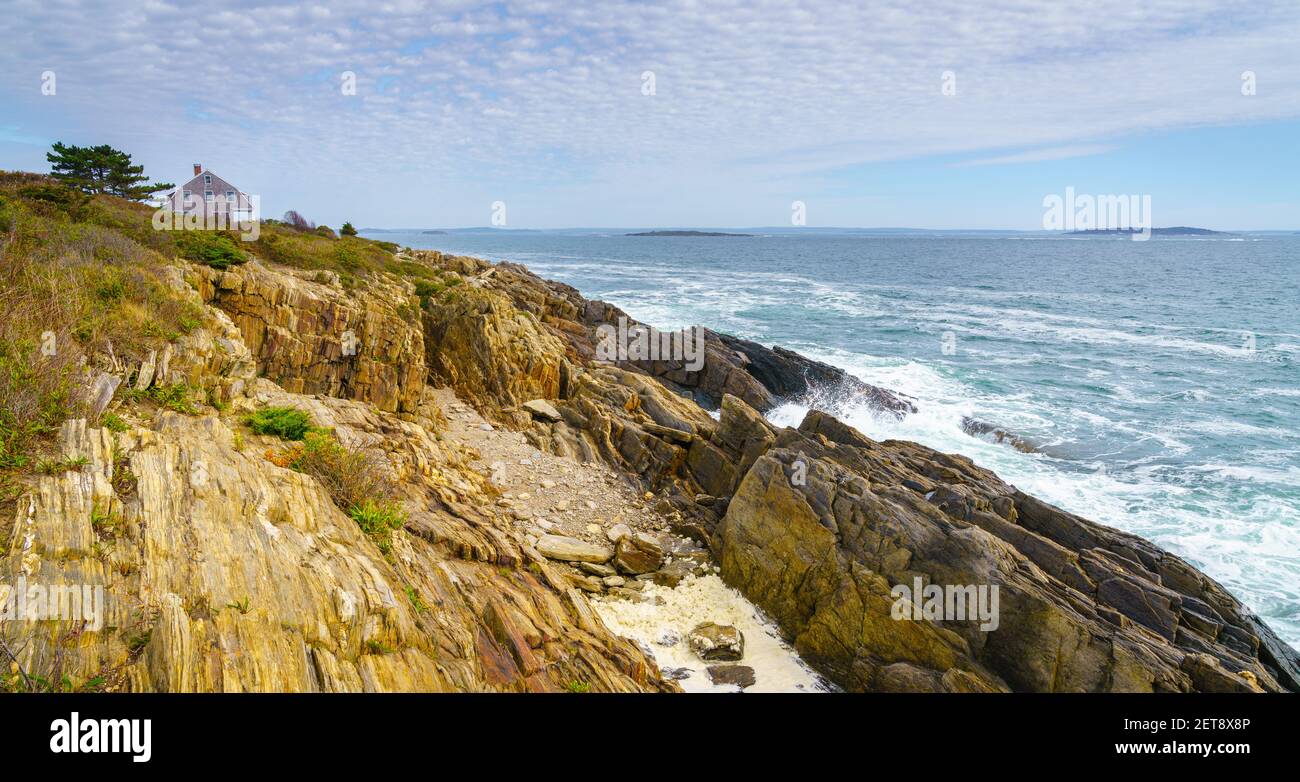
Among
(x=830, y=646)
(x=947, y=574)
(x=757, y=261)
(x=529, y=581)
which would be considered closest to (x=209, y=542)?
(x=529, y=581)

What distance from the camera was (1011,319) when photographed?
53.3 meters

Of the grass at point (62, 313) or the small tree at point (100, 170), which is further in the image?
the small tree at point (100, 170)

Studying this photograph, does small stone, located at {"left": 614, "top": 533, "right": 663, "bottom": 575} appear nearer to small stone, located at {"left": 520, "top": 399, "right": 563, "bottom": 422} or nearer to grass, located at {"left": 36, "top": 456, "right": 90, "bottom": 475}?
small stone, located at {"left": 520, "top": 399, "right": 563, "bottom": 422}

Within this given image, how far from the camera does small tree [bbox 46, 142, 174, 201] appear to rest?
30406 millimetres

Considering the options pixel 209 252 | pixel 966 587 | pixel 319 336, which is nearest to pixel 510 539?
pixel 966 587

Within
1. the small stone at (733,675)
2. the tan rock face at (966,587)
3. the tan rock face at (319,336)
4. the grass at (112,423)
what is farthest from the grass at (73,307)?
the tan rock face at (966,587)

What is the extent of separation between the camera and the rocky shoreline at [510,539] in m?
6.68

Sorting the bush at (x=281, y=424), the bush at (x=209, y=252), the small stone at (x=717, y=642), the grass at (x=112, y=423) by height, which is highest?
the bush at (x=209, y=252)

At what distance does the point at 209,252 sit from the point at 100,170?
66.2 ft

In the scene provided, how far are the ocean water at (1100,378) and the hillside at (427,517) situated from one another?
6.77 m

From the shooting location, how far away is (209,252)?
18.8 meters

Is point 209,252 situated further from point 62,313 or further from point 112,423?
point 112,423

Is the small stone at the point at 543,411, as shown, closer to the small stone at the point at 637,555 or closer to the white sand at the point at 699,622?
the small stone at the point at 637,555

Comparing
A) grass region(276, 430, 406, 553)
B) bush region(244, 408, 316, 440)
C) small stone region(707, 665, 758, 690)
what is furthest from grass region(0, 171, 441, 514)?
small stone region(707, 665, 758, 690)
